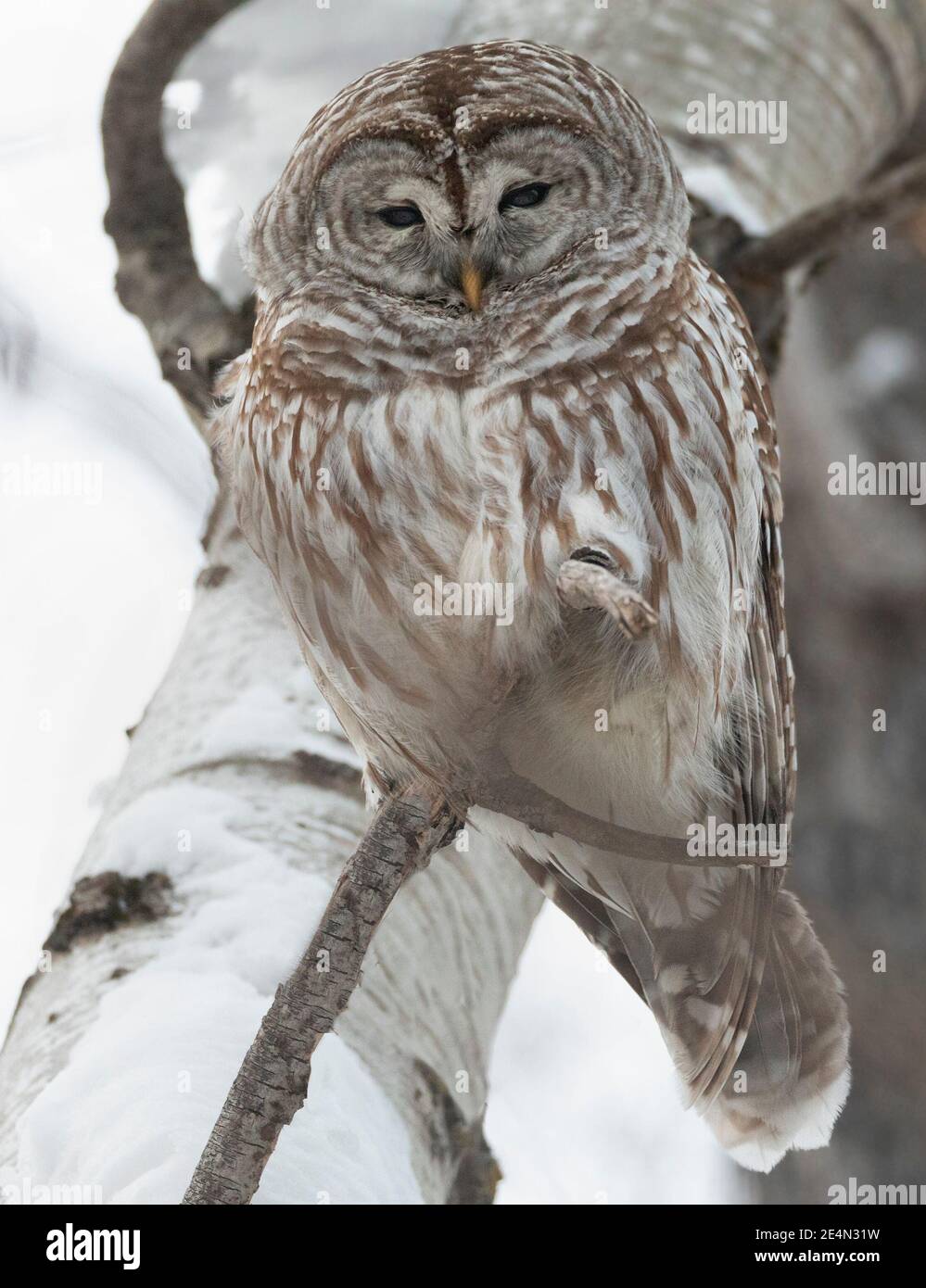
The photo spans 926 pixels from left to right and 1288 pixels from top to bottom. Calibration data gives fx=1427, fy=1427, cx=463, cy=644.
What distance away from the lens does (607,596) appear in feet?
4.21

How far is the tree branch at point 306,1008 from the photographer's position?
1388 millimetres

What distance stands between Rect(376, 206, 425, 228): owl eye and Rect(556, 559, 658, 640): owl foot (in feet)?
2.38

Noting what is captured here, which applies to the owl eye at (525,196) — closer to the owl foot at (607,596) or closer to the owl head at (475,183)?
the owl head at (475,183)

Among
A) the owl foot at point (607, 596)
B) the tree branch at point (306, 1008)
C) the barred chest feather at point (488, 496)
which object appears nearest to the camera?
the owl foot at point (607, 596)

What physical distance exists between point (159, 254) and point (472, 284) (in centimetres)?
93

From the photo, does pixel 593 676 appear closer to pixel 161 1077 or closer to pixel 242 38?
pixel 161 1077

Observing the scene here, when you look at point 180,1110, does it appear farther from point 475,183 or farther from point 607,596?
point 475,183

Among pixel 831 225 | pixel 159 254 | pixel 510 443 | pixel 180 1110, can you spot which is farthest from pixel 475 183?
pixel 180 1110

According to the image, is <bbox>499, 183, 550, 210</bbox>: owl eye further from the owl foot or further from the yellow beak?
the owl foot

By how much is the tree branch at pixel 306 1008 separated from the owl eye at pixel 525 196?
0.81 metres

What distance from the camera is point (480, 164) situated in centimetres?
185

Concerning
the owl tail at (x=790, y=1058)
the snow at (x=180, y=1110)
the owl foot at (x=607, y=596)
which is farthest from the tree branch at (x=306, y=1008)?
the owl tail at (x=790, y=1058)
